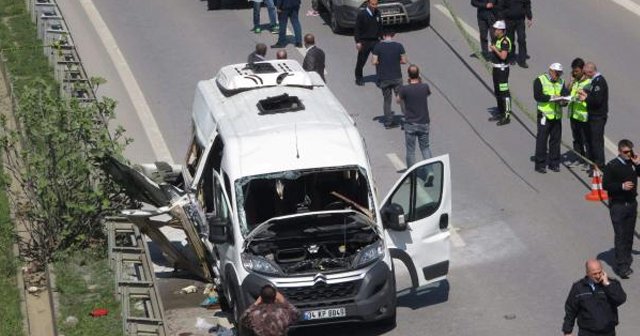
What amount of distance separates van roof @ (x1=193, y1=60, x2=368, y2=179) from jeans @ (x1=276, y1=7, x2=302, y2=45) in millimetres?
8821

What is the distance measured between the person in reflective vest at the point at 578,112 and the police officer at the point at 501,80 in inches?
62.4

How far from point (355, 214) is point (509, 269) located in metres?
2.63

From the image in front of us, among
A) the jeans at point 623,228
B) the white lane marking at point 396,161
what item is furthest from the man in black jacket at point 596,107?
the jeans at point 623,228

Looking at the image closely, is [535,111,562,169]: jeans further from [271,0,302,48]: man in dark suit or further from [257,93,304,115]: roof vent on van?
[271,0,302,48]: man in dark suit

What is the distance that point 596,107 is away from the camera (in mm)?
21297

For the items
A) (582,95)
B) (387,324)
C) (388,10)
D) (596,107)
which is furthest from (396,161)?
(388,10)

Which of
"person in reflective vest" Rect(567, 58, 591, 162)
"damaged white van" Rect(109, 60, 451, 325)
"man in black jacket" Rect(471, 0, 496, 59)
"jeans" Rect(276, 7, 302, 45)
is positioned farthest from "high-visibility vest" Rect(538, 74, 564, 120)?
"jeans" Rect(276, 7, 302, 45)

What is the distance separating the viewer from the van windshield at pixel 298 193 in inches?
656

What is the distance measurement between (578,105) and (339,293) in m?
6.85

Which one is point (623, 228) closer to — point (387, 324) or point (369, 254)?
point (387, 324)

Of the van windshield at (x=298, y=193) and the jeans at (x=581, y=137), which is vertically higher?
the van windshield at (x=298, y=193)

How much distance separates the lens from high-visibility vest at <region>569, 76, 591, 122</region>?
70.0ft

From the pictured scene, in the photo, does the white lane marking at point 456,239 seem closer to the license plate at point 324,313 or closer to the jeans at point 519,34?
the license plate at point 324,313

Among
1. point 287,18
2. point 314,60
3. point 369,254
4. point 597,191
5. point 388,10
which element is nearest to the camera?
point 369,254
